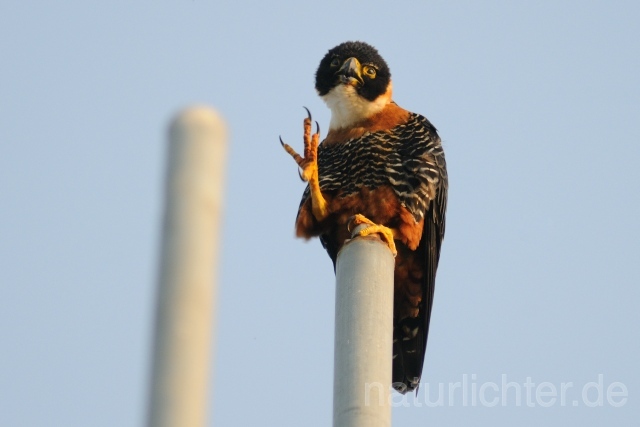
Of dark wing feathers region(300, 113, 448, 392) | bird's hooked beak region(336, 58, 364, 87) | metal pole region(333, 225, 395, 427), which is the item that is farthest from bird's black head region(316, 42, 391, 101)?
metal pole region(333, 225, 395, 427)

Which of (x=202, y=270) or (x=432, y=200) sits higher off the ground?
(x=432, y=200)

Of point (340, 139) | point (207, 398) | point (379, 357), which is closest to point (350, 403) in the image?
point (379, 357)

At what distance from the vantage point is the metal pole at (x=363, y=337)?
4914 millimetres

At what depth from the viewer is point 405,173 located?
360 inches

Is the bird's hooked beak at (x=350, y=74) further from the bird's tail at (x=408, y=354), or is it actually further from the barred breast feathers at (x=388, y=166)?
the bird's tail at (x=408, y=354)

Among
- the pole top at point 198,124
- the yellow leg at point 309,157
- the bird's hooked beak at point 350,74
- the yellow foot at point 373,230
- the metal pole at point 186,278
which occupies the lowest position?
the metal pole at point 186,278

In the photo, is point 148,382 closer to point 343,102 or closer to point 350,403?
point 350,403

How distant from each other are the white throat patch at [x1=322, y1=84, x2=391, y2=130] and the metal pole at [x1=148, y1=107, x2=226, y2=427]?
760cm

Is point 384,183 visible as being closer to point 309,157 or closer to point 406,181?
point 406,181

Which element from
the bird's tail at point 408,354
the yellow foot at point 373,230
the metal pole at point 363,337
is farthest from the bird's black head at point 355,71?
the metal pole at point 363,337

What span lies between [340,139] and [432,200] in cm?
103

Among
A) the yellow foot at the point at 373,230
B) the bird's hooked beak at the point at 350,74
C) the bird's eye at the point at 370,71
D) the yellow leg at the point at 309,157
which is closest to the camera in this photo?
the yellow foot at the point at 373,230

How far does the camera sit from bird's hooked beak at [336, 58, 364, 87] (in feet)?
31.6

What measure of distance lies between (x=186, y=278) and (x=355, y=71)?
7.78m
